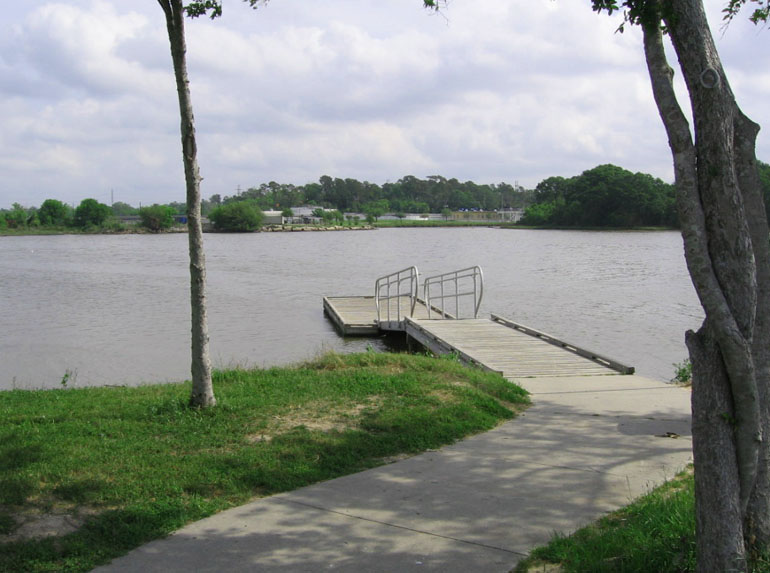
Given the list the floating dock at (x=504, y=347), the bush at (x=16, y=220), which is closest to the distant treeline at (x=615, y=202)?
the floating dock at (x=504, y=347)

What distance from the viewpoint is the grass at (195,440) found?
4.30 meters

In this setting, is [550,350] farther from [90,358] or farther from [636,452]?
[90,358]

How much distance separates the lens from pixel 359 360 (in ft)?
30.0

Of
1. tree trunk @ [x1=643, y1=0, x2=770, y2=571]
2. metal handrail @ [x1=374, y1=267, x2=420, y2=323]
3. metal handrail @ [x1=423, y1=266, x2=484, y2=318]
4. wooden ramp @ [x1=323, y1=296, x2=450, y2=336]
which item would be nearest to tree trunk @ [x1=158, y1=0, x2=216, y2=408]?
tree trunk @ [x1=643, y1=0, x2=770, y2=571]

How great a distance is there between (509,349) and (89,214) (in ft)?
438

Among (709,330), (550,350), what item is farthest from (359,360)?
(709,330)

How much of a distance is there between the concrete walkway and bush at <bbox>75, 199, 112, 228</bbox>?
137479mm

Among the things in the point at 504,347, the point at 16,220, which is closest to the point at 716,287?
the point at 504,347

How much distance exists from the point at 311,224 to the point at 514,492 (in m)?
153

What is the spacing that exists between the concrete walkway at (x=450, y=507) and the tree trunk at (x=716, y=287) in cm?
112

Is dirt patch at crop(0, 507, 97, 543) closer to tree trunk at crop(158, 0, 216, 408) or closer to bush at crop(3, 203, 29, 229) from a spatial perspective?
tree trunk at crop(158, 0, 216, 408)

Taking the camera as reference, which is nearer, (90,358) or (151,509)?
(151,509)

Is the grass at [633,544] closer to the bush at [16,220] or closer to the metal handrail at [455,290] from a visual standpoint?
the metal handrail at [455,290]

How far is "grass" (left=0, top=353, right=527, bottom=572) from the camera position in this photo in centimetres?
430
